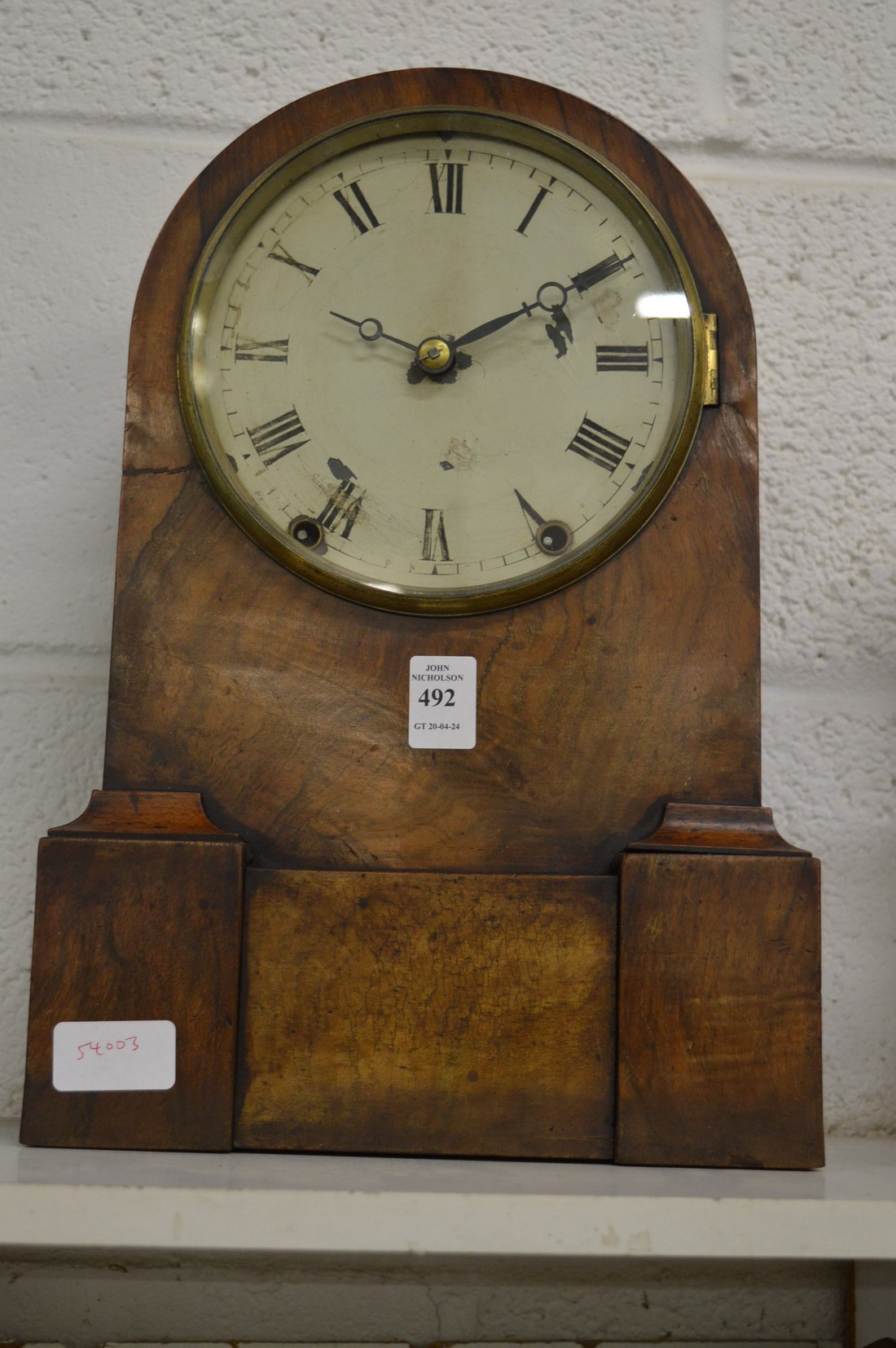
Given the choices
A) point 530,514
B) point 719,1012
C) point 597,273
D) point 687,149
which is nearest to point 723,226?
point 687,149

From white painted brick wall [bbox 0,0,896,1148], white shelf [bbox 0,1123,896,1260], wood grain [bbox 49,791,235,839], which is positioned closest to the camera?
white shelf [bbox 0,1123,896,1260]

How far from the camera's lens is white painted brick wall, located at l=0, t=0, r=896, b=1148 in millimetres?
Result: 950

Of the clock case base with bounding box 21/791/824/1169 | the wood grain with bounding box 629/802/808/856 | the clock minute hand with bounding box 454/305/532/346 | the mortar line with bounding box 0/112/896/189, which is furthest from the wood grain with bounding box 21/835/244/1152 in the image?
the mortar line with bounding box 0/112/896/189

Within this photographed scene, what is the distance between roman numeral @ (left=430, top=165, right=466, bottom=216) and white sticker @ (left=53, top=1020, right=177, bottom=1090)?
0.52 metres

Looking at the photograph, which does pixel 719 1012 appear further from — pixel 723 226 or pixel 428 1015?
pixel 723 226

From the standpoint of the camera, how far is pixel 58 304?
985mm

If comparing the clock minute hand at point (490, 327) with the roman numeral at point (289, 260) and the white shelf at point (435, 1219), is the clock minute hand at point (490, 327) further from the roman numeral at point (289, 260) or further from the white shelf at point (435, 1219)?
the white shelf at point (435, 1219)

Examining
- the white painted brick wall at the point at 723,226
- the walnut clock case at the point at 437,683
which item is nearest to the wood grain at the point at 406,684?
the walnut clock case at the point at 437,683

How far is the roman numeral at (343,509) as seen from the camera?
0.75 m

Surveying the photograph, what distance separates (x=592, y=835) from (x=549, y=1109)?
153mm

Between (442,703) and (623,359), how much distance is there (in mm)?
243

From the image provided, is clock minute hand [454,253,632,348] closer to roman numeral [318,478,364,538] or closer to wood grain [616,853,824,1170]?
roman numeral [318,478,364,538]

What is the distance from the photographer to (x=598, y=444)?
750 mm

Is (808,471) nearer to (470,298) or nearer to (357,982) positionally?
(470,298)
